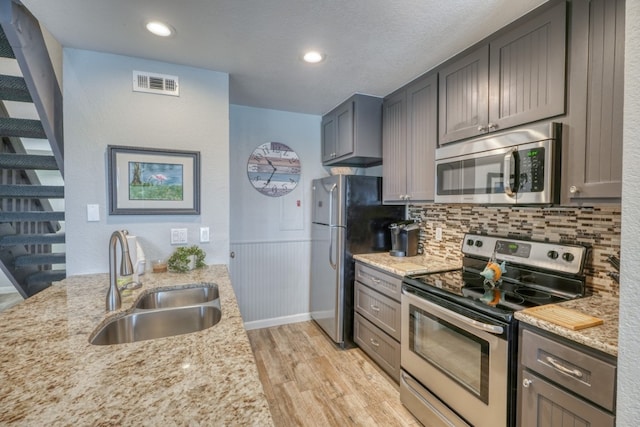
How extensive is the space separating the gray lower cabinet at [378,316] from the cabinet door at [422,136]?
0.73 meters

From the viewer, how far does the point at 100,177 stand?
1983 millimetres

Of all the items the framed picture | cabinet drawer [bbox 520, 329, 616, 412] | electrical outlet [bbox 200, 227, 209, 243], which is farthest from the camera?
electrical outlet [bbox 200, 227, 209, 243]

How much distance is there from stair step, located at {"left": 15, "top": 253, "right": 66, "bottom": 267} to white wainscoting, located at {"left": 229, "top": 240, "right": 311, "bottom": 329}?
1.40 m

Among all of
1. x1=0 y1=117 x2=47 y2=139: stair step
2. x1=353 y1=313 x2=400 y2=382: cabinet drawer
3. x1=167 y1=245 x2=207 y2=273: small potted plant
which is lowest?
x1=353 y1=313 x2=400 y2=382: cabinet drawer

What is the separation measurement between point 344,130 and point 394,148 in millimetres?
567

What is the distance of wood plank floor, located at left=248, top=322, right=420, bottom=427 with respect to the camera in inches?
73.9

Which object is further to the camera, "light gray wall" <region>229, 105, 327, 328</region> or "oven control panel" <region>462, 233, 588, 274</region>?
"light gray wall" <region>229, 105, 327, 328</region>

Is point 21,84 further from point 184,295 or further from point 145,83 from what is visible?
point 184,295

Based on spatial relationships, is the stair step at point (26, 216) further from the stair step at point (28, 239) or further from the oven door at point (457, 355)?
the oven door at point (457, 355)

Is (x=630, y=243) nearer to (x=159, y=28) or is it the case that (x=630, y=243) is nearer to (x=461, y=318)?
(x=461, y=318)

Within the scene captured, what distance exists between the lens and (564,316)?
1.21 meters

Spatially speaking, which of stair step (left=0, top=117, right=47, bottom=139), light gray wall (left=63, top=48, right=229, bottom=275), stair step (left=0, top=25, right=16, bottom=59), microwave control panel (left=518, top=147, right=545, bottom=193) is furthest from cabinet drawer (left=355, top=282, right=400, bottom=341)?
stair step (left=0, top=25, right=16, bottom=59)

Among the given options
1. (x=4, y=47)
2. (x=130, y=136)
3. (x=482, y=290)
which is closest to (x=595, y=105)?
(x=482, y=290)

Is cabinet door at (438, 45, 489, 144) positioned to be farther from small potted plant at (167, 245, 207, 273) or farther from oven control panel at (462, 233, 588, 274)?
small potted plant at (167, 245, 207, 273)
